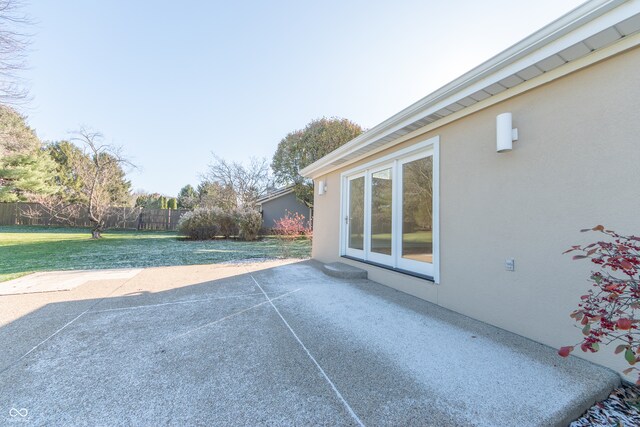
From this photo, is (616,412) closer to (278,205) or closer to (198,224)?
(198,224)

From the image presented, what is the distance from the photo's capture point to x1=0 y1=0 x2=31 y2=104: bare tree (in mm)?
5461

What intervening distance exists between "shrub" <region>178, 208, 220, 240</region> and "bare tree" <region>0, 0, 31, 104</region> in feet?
26.7

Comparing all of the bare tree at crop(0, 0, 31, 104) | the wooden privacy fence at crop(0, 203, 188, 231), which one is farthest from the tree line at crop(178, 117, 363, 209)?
the bare tree at crop(0, 0, 31, 104)

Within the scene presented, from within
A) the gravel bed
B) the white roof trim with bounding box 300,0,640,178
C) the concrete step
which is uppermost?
the white roof trim with bounding box 300,0,640,178

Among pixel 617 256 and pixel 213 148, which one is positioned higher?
pixel 213 148

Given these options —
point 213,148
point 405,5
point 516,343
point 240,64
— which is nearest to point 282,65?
point 240,64

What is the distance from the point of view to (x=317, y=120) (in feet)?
57.3

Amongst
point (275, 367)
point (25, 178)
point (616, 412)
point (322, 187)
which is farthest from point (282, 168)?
point (616, 412)

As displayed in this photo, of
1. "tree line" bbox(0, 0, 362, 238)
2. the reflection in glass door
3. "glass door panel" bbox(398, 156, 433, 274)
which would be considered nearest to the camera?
"glass door panel" bbox(398, 156, 433, 274)

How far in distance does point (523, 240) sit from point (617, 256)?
143cm

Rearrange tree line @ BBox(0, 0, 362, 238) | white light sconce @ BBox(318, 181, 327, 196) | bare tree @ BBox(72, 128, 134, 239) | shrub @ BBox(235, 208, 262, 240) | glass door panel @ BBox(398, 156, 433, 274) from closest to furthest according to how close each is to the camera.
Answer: glass door panel @ BBox(398, 156, 433, 274) < white light sconce @ BBox(318, 181, 327, 196) < bare tree @ BBox(72, 128, 134, 239) < tree line @ BBox(0, 0, 362, 238) < shrub @ BBox(235, 208, 262, 240)

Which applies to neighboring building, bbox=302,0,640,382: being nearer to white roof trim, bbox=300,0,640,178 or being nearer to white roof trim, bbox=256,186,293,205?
white roof trim, bbox=300,0,640,178

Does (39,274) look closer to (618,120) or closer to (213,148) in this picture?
(618,120)

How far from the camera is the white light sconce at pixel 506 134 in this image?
294cm
